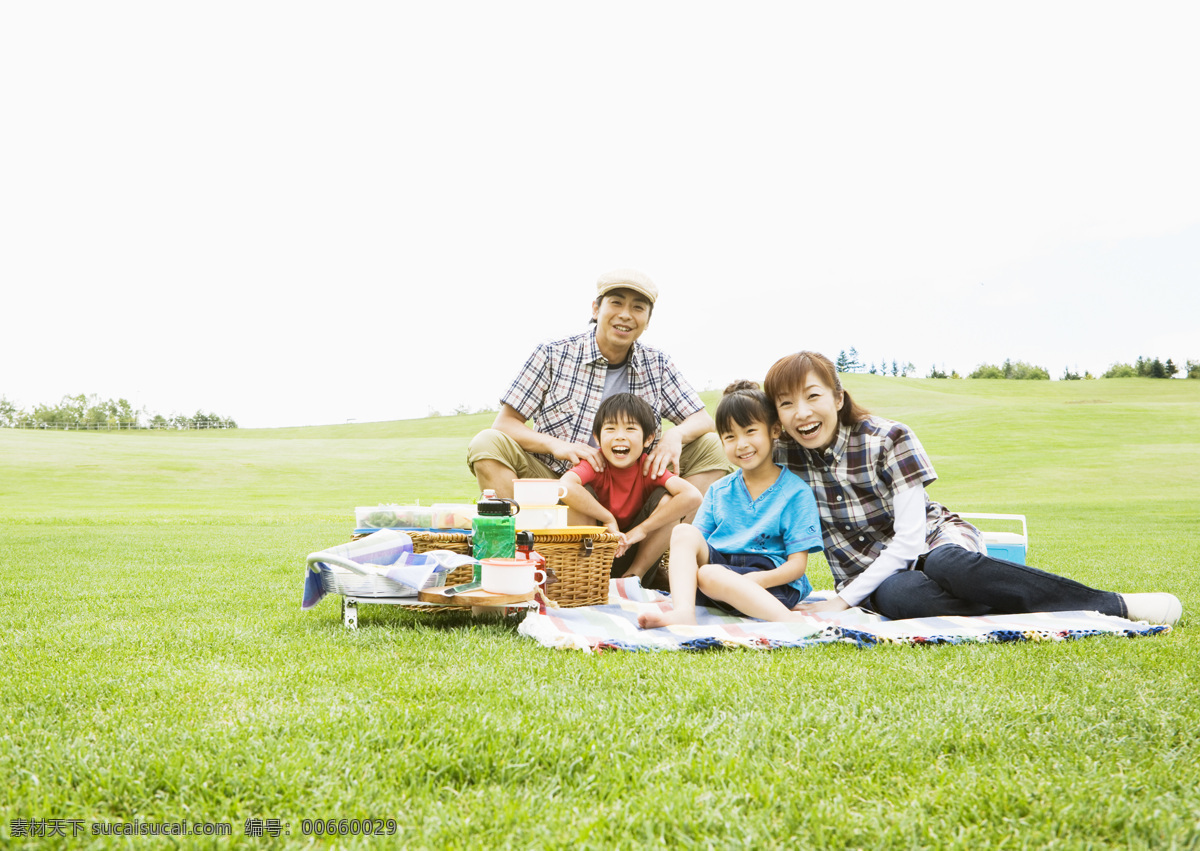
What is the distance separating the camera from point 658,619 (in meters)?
2.95

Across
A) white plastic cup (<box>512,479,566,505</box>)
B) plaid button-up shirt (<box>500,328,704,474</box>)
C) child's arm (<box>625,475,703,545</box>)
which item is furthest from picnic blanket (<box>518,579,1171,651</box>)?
plaid button-up shirt (<box>500,328,704,474</box>)

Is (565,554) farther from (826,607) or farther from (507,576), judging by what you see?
(826,607)

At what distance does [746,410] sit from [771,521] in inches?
19.3

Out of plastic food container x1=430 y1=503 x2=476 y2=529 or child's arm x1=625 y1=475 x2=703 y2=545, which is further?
child's arm x1=625 y1=475 x2=703 y2=545

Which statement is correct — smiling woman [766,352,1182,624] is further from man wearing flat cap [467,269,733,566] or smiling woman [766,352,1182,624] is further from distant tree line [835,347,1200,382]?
distant tree line [835,347,1200,382]

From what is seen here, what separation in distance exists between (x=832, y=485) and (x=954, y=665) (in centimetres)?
127

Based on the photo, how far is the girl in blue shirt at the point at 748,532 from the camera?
3.15 m

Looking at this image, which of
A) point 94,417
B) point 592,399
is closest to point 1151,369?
point 592,399

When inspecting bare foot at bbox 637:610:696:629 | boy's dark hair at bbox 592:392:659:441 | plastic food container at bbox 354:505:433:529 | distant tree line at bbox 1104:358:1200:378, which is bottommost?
bare foot at bbox 637:610:696:629

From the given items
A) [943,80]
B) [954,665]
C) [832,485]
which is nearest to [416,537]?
[832,485]

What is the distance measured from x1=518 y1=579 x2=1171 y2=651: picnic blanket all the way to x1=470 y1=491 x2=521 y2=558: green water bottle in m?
0.28

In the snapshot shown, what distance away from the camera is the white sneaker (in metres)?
2.92

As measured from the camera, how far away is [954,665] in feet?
7.37

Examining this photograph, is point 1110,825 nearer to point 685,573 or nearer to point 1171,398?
point 685,573
